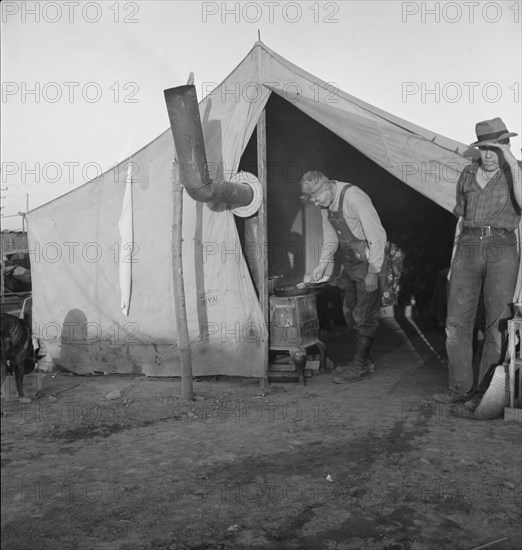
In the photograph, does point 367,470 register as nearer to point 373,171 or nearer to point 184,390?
point 184,390

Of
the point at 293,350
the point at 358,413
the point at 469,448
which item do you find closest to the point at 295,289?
the point at 293,350

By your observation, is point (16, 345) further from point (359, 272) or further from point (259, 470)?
point (359, 272)

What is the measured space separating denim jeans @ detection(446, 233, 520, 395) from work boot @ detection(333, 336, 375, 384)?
41.7 inches

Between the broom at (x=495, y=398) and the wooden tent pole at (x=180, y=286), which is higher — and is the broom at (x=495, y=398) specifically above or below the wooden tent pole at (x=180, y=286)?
below

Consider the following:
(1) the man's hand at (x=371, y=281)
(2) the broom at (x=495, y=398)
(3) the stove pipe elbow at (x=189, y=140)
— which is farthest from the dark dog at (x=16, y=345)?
(2) the broom at (x=495, y=398)

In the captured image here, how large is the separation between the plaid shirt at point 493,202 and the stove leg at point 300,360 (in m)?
1.92

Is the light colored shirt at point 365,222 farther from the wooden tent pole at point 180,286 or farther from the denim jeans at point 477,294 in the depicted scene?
the wooden tent pole at point 180,286

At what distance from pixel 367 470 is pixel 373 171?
18.3 ft

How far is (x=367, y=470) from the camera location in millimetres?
3846

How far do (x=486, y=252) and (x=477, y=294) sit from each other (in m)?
0.37

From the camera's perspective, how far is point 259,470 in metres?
3.89

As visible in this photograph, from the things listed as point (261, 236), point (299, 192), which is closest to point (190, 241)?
point (261, 236)

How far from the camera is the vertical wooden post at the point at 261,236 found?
19.1ft

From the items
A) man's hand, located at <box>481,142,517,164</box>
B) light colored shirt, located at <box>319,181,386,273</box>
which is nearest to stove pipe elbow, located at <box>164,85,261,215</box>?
light colored shirt, located at <box>319,181,386,273</box>
